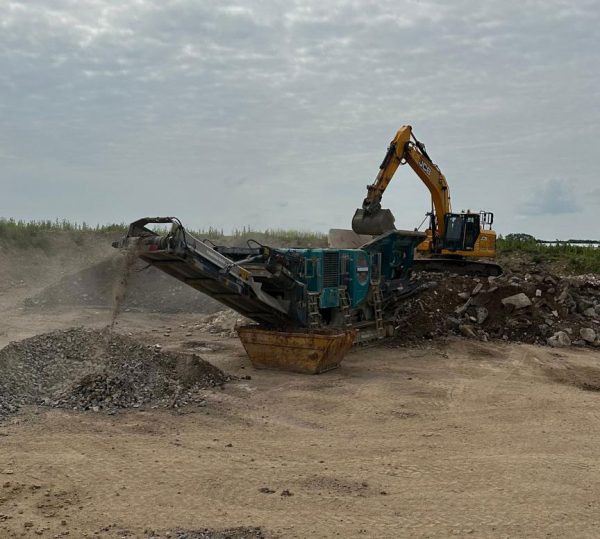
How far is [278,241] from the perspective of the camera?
89.5ft

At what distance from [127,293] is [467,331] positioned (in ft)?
32.1

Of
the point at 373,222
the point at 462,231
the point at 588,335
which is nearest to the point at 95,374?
the point at 373,222

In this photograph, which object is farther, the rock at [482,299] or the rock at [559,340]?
the rock at [482,299]

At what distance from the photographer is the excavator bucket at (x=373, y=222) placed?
1557 centimetres

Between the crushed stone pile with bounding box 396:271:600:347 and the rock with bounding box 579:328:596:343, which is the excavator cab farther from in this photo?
the rock with bounding box 579:328:596:343

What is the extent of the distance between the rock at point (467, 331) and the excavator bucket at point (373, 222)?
3.21 m

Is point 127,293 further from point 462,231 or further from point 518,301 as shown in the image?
point 518,301

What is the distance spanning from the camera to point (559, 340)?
42.3ft

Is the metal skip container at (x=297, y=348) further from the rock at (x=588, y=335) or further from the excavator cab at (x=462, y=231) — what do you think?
the excavator cab at (x=462, y=231)

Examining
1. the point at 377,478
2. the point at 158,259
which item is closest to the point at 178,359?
the point at 158,259

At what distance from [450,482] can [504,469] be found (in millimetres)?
633

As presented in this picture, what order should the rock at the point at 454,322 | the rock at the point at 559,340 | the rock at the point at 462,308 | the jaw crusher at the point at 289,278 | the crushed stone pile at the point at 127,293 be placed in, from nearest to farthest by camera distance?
the jaw crusher at the point at 289,278 < the rock at the point at 559,340 < the rock at the point at 454,322 < the rock at the point at 462,308 < the crushed stone pile at the point at 127,293

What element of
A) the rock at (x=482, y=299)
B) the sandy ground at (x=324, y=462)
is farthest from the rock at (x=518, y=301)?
the sandy ground at (x=324, y=462)

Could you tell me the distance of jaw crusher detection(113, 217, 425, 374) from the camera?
887cm
